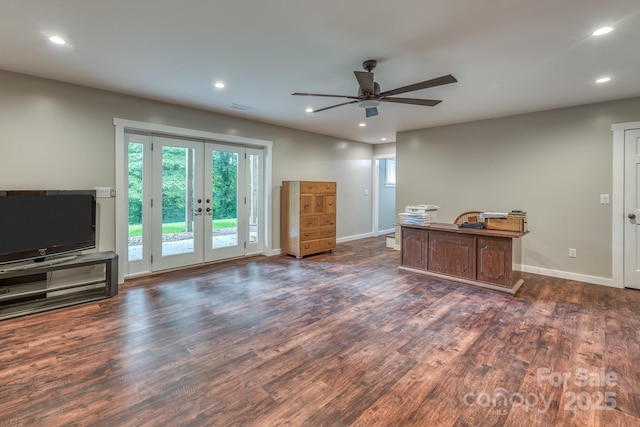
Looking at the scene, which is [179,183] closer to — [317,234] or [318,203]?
[318,203]

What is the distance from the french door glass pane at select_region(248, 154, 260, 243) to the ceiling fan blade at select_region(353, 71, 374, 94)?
10.5ft

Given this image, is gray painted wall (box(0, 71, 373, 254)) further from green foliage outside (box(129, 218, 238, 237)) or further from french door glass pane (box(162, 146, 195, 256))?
french door glass pane (box(162, 146, 195, 256))

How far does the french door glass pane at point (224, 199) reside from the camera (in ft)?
17.0

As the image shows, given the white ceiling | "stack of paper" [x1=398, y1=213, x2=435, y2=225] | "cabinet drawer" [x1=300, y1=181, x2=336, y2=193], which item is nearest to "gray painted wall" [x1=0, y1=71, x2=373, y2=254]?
the white ceiling

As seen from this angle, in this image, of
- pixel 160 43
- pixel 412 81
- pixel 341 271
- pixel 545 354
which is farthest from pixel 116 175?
pixel 545 354

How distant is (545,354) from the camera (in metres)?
2.37

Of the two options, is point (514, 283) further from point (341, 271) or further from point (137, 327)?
point (137, 327)

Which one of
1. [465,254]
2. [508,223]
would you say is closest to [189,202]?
[465,254]

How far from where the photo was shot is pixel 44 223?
333 centimetres

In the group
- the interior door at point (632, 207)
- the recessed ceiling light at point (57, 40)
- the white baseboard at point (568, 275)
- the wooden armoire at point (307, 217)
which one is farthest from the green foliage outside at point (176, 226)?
the interior door at point (632, 207)

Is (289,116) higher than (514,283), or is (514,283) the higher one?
(289,116)

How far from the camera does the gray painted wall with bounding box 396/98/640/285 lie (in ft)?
13.8

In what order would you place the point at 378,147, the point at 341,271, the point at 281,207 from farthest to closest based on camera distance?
the point at 378,147 < the point at 281,207 < the point at 341,271

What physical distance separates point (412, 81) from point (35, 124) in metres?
4.32
